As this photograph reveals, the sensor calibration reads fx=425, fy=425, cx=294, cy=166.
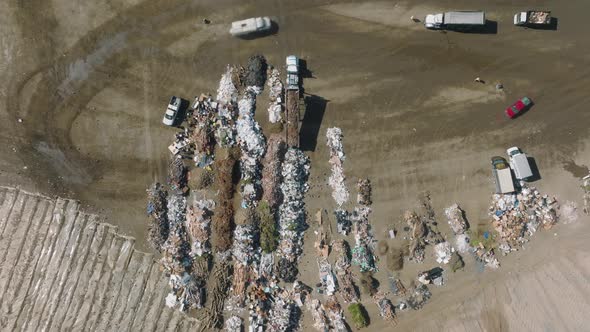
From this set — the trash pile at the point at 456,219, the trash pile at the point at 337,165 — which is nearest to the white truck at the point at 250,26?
the trash pile at the point at 337,165

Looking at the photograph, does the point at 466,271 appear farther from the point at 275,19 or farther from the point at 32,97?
the point at 32,97

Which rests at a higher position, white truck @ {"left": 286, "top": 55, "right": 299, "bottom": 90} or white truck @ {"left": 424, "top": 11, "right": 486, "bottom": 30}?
white truck @ {"left": 424, "top": 11, "right": 486, "bottom": 30}

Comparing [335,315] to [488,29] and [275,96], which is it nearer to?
[275,96]

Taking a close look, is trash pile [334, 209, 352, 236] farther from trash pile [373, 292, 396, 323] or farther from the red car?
the red car

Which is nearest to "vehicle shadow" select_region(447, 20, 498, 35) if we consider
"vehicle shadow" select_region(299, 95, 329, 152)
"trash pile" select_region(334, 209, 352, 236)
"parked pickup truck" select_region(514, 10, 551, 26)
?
"parked pickup truck" select_region(514, 10, 551, 26)

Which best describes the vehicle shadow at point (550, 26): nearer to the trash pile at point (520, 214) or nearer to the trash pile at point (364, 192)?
the trash pile at point (520, 214)

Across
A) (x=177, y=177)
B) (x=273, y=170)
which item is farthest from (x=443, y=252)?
(x=177, y=177)
